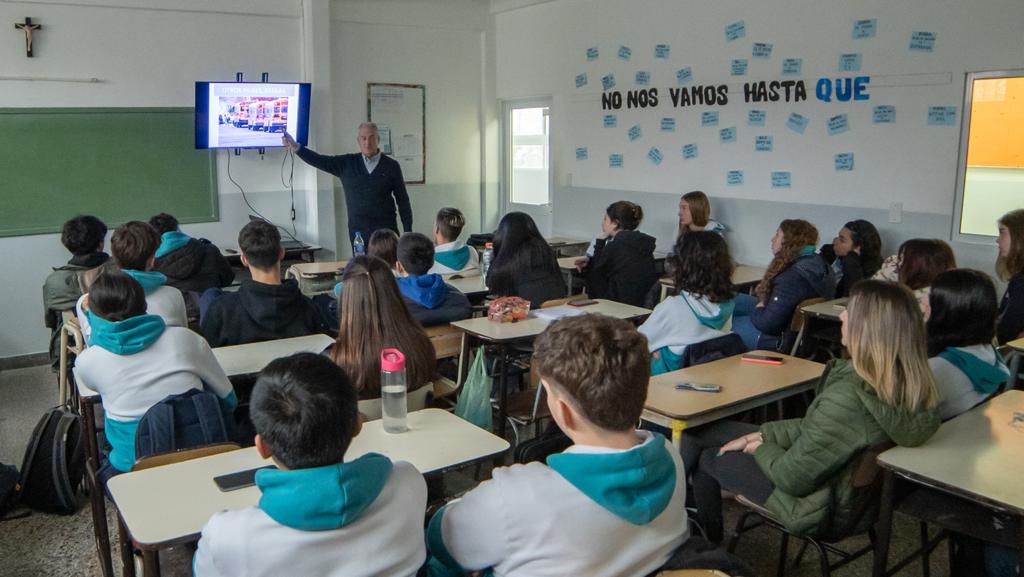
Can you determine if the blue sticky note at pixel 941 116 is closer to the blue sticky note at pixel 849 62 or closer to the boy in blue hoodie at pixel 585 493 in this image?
the blue sticky note at pixel 849 62

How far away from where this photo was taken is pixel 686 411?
8.68ft

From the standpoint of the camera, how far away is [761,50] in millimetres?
6047

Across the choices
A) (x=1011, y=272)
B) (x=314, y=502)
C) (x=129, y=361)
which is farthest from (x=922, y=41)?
(x=314, y=502)

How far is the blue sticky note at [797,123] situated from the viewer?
5.83 metres

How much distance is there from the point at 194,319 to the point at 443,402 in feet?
5.90

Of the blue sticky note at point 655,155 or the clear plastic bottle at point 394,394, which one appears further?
the blue sticky note at point 655,155

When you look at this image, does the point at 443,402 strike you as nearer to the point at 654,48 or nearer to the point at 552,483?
the point at 552,483

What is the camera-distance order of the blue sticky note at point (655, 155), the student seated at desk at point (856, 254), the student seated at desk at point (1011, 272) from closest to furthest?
the student seated at desk at point (1011, 272), the student seated at desk at point (856, 254), the blue sticky note at point (655, 155)

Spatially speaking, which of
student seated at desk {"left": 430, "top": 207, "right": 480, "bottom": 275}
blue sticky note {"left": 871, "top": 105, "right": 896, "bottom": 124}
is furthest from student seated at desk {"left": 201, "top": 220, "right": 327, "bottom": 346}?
blue sticky note {"left": 871, "top": 105, "right": 896, "bottom": 124}

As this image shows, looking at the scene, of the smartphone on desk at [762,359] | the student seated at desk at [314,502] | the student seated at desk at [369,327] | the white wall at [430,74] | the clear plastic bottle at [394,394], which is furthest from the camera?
the white wall at [430,74]

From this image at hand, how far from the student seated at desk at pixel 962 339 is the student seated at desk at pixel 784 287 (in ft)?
5.45

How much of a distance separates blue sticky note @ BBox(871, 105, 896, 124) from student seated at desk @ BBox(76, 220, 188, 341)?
443 centimetres

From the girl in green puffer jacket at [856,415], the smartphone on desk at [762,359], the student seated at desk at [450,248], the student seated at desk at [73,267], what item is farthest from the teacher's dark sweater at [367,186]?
the girl in green puffer jacket at [856,415]

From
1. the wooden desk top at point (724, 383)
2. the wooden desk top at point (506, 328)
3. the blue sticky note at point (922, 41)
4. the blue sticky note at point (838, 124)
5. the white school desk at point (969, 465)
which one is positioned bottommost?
the white school desk at point (969, 465)
